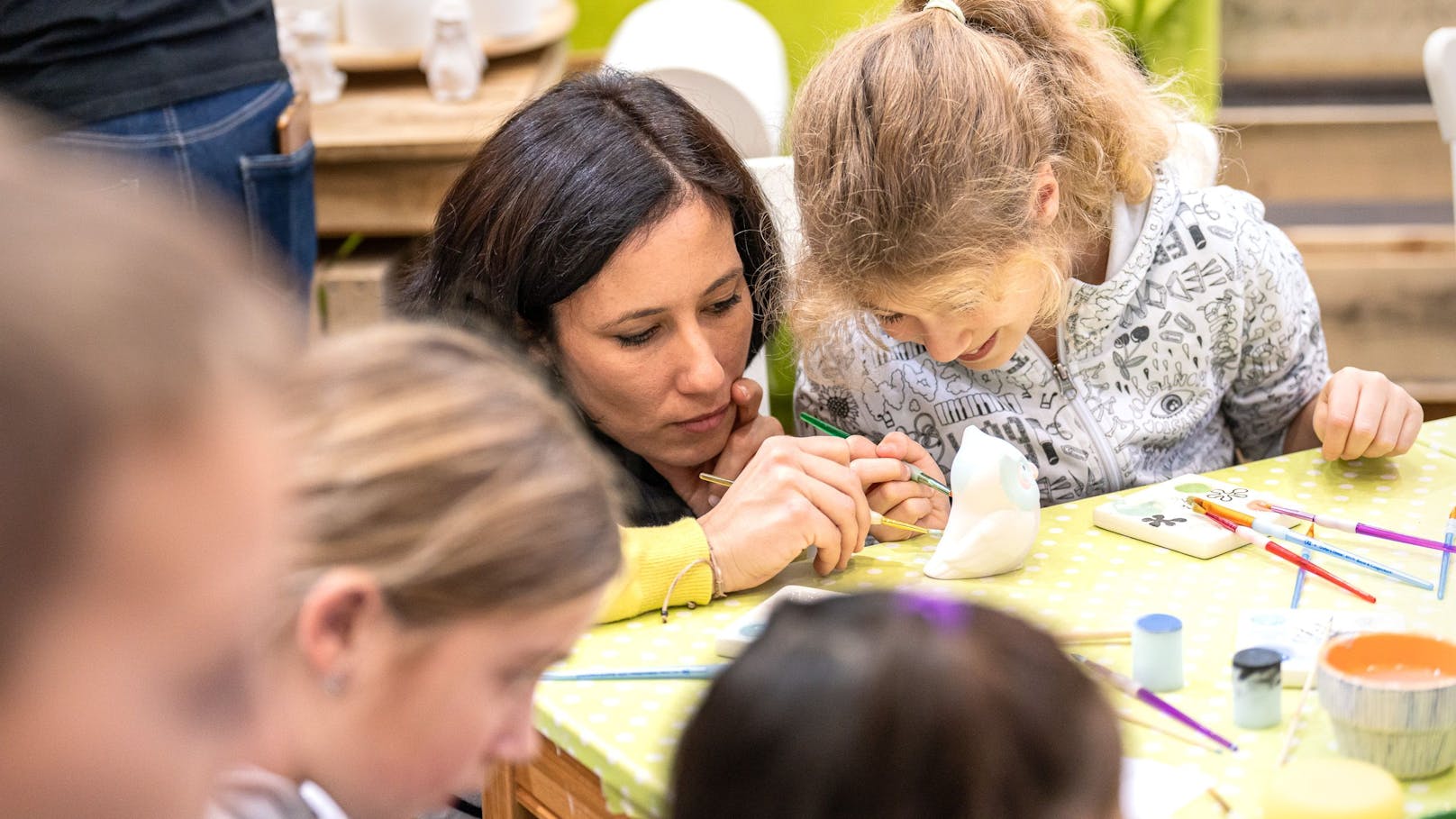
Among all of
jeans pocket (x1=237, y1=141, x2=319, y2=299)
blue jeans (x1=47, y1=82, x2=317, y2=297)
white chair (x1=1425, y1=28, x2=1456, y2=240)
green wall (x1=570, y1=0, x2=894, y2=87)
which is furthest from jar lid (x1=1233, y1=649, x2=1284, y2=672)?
green wall (x1=570, y1=0, x2=894, y2=87)

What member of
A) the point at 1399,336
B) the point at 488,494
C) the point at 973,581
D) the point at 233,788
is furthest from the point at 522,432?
the point at 1399,336

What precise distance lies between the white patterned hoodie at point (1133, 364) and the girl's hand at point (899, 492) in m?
0.18

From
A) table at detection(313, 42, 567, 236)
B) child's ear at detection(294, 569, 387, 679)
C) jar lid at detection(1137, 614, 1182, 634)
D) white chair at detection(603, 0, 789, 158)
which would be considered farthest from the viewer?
table at detection(313, 42, 567, 236)

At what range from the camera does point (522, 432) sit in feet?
2.79

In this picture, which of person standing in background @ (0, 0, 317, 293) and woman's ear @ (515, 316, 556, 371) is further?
person standing in background @ (0, 0, 317, 293)

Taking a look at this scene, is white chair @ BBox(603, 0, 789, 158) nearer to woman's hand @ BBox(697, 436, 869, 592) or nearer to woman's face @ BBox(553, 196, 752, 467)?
woman's face @ BBox(553, 196, 752, 467)

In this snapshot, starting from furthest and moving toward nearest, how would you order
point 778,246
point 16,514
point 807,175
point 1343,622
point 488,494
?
point 778,246, point 807,175, point 1343,622, point 488,494, point 16,514

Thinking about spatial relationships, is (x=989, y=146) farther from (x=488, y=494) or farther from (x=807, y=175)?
(x=488, y=494)

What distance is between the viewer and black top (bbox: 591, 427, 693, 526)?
1510 mm

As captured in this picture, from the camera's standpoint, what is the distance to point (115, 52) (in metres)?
1.86

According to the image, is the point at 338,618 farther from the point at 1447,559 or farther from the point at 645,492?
the point at 1447,559

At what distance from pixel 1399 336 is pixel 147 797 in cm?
314

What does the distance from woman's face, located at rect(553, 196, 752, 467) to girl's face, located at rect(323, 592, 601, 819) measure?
613 millimetres

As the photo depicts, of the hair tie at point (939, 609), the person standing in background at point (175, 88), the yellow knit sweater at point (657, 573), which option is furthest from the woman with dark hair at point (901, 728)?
the person standing in background at point (175, 88)
